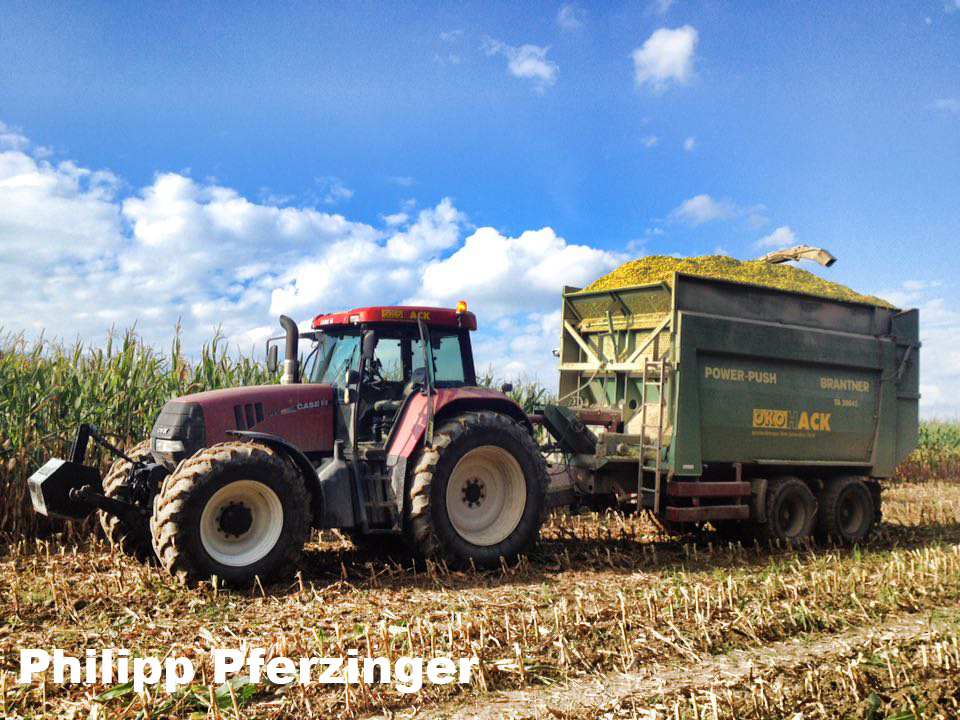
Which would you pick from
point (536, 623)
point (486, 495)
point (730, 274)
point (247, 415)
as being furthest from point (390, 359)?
point (730, 274)

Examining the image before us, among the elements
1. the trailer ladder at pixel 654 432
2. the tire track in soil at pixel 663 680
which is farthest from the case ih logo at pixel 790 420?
the tire track in soil at pixel 663 680

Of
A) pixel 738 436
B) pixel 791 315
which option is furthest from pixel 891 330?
pixel 738 436

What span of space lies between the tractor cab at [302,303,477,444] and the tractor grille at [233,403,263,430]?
71 centimetres

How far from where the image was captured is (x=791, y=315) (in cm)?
993

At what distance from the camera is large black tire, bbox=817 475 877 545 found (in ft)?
32.6

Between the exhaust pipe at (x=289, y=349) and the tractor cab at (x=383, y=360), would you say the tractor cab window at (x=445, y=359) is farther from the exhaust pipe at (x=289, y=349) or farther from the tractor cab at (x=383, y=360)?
the exhaust pipe at (x=289, y=349)

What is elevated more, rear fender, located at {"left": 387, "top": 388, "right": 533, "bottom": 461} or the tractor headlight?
rear fender, located at {"left": 387, "top": 388, "right": 533, "bottom": 461}

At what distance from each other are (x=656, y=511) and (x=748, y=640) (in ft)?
10.2

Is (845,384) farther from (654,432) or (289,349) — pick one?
(289,349)

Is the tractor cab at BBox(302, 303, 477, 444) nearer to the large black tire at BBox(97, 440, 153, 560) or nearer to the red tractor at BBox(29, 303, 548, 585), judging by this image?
the red tractor at BBox(29, 303, 548, 585)

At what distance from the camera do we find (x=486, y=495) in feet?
26.1

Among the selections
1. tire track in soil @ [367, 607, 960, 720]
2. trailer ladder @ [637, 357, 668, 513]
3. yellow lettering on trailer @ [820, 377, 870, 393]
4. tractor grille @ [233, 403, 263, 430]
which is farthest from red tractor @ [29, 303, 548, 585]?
yellow lettering on trailer @ [820, 377, 870, 393]

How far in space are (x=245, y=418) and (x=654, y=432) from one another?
13.5 ft

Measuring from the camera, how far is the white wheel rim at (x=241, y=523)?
6.48 metres
